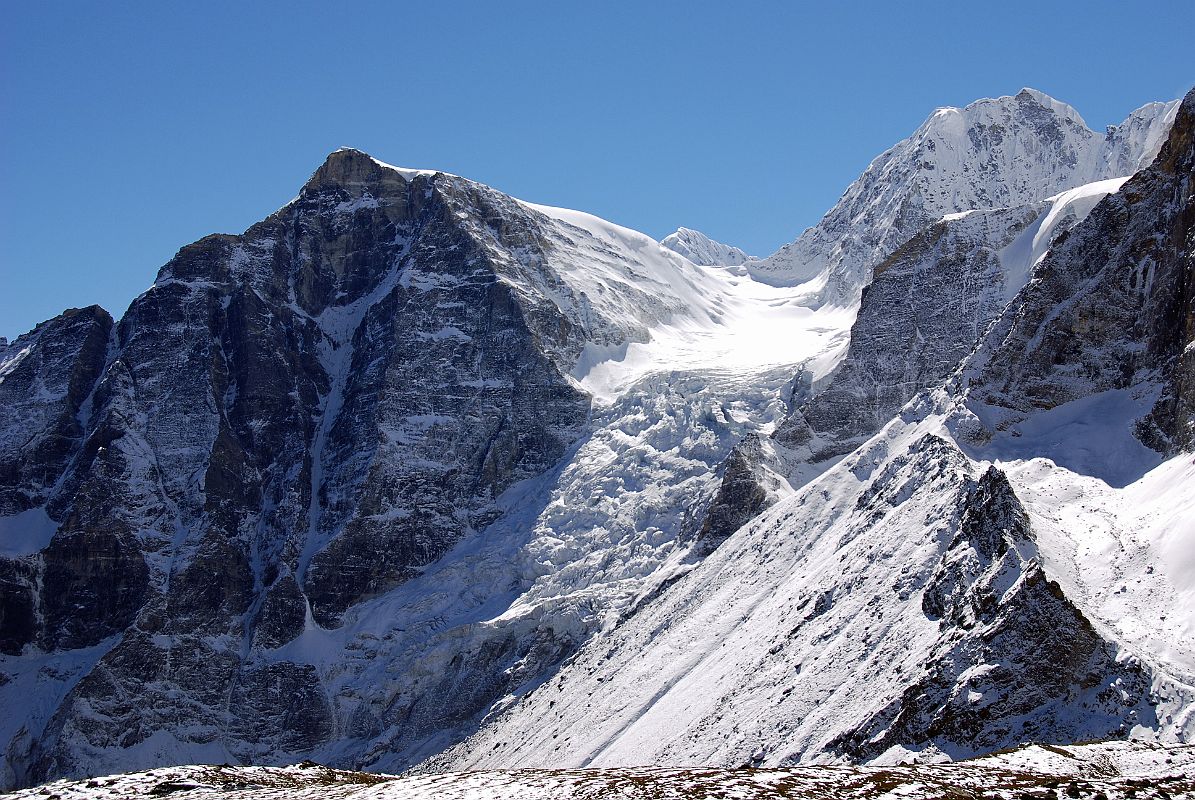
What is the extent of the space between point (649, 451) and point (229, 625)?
190 ft

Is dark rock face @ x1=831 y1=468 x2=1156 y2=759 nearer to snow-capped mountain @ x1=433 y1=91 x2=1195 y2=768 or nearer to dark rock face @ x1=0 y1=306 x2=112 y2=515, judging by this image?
snow-capped mountain @ x1=433 y1=91 x2=1195 y2=768

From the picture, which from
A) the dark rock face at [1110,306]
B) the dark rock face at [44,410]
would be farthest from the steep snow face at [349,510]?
the dark rock face at [1110,306]

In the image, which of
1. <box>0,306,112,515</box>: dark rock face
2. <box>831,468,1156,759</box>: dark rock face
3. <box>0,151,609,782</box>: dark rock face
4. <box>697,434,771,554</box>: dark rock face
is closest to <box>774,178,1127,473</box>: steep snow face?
<box>697,434,771,554</box>: dark rock face

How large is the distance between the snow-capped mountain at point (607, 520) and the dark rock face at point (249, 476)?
50cm

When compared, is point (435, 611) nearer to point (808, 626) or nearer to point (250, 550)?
point (250, 550)

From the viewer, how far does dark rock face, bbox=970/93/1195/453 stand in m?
92.8

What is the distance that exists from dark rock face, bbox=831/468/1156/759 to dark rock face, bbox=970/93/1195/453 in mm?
23987

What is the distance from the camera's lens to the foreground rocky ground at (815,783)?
4366cm

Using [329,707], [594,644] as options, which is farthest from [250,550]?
[594,644]

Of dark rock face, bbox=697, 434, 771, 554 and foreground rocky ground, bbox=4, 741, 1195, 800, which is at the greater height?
dark rock face, bbox=697, 434, 771, 554

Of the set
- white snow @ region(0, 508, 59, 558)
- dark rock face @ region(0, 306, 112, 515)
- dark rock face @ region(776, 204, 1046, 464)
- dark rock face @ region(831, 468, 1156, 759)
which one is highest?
dark rock face @ region(0, 306, 112, 515)

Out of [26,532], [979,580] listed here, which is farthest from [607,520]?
[979,580]

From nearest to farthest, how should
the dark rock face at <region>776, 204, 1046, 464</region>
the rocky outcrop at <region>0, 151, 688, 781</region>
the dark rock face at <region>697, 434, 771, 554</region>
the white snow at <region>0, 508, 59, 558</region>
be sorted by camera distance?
the dark rock face at <region>697, 434, 771, 554</region>, the dark rock face at <region>776, 204, 1046, 464</region>, the rocky outcrop at <region>0, 151, 688, 781</region>, the white snow at <region>0, 508, 59, 558</region>

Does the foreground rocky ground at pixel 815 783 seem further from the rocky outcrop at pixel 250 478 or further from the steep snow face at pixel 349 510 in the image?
the rocky outcrop at pixel 250 478
